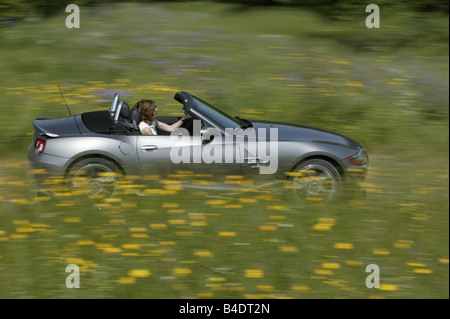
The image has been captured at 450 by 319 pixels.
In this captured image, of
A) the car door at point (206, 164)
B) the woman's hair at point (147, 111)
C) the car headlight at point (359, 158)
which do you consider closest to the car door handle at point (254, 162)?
the car door at point (206, 164)

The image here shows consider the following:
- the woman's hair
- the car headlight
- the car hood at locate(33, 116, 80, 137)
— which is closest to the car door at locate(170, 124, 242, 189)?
the woman's hair

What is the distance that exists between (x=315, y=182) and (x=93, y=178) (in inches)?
95.1

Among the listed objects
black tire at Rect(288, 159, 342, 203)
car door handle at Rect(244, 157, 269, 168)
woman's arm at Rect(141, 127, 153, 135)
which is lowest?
black tire at Rect(288, 159, 342, 203)

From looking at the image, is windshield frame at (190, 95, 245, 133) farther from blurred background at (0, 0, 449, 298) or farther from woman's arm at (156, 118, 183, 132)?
blurred background at (0, 0, 449, 298)

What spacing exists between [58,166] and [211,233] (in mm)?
1941

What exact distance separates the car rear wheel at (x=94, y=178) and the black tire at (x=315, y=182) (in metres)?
→ 1.92

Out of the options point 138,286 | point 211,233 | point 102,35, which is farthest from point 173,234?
point 102,35

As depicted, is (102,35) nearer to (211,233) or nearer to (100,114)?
(100,114)

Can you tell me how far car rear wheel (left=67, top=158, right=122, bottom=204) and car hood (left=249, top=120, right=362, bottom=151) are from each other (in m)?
1.84

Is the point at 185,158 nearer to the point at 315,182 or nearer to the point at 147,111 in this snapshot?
the point at 147,111

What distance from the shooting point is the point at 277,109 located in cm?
1066

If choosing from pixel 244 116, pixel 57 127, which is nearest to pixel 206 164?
pixel 57 127

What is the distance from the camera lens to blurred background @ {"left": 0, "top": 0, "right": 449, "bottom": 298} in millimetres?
5402

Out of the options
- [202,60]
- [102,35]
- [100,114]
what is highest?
[102,35]
